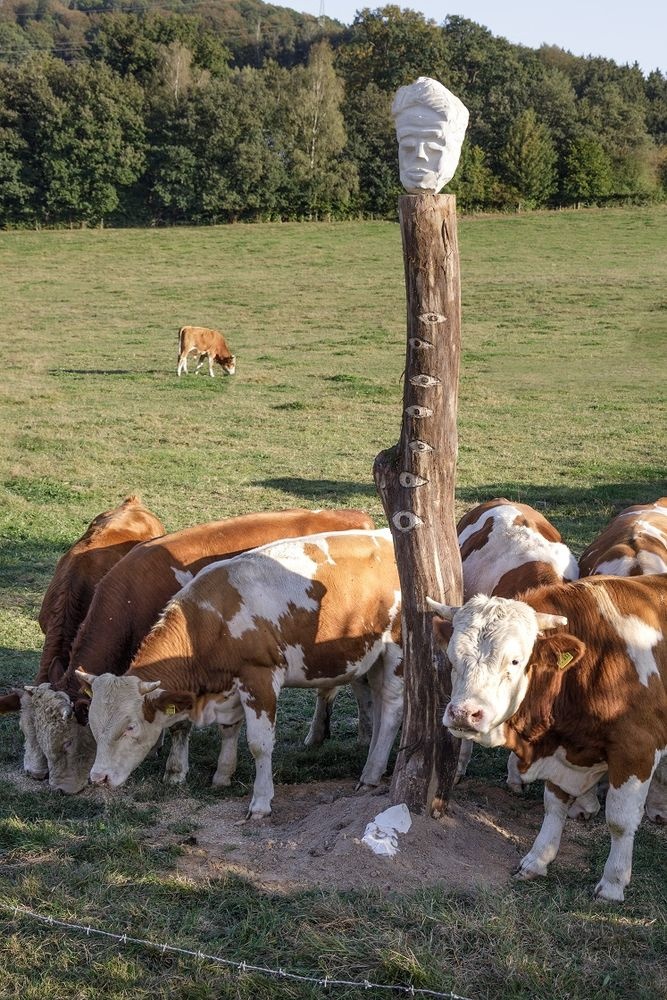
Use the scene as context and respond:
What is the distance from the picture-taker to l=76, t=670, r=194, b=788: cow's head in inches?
250

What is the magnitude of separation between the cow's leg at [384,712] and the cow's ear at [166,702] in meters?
1.19

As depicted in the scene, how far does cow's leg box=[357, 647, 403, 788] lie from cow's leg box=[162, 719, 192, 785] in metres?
1.12

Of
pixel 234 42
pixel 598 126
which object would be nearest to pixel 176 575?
pixel 598 126

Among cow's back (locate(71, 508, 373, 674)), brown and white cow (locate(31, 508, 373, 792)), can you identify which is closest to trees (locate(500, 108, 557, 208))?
cow's back (locate(71, 508, 373, 674))

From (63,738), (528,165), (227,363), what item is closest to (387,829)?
(63,738)

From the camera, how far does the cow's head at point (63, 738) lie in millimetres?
6664

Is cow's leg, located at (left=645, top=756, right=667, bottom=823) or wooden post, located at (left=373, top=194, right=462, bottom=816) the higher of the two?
wooden post, located at (left=373, top=194, right=462, bottom=816)

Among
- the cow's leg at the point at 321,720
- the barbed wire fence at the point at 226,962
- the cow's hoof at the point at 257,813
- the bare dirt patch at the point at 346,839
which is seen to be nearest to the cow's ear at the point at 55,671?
the bare dirt patch at the point at 346,839

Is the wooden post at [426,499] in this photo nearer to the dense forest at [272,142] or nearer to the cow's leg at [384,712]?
the cow's leg at [384,712]

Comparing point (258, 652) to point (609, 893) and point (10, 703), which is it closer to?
point (10, 703)

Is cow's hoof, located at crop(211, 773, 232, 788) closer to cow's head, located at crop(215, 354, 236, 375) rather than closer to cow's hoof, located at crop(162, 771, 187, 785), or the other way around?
cow's hoof, located at crop(162, 771, 187, 785)

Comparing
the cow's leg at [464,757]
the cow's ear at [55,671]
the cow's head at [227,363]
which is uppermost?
the cow's head at [227,363]

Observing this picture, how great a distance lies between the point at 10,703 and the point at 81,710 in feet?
1.68

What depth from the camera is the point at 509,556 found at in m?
7.54
